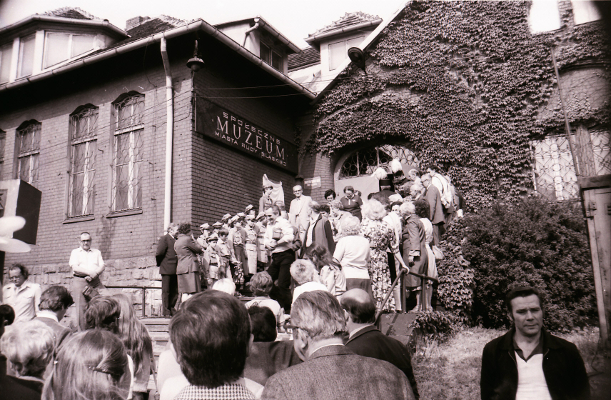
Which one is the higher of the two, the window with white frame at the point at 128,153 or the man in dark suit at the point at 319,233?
the window with white frame at the point at 128,153

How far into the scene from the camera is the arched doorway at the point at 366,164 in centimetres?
1432

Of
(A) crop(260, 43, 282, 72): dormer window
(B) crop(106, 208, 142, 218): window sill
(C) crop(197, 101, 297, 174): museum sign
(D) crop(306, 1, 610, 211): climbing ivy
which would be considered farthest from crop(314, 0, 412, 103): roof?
(B) crop(106, 208, 142, 218): window sill

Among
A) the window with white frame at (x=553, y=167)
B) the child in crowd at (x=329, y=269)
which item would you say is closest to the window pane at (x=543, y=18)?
the window with white frame at (x=553, y=167)

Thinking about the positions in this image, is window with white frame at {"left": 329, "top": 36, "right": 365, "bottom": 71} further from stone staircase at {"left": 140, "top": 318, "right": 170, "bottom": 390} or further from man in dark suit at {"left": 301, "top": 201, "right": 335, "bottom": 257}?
stone staircase at {"left": 140, "top": 318, "right": 170, "bottom": 390}

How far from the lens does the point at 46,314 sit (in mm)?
4457

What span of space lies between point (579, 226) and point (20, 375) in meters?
9.56

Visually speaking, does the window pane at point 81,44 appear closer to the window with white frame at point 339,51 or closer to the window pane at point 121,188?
the window pane at point 121,188

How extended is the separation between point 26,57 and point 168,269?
9941 millimetres

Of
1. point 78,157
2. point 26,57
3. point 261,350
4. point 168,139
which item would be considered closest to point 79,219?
point 78,157

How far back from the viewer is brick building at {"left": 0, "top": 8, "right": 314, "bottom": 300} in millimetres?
11625

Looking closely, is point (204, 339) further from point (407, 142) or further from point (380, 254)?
point (407, 142)

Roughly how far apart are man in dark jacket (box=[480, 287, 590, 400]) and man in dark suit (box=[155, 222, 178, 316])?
257 inches

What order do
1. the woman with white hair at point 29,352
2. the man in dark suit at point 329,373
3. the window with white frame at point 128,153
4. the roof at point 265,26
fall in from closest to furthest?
the man in dark suit at point 329,373 → the woman with white hair at point 29,352 → the window with white frame at point 128,153 → the roof at point 265,26

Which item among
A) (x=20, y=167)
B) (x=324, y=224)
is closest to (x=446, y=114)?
(x=324, y=224)
